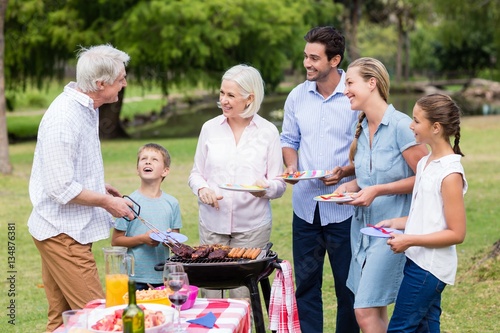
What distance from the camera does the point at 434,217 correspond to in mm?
4090

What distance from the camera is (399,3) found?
5100cm

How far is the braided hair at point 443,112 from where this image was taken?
412 cm

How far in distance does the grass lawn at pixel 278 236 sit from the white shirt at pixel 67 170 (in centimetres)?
218

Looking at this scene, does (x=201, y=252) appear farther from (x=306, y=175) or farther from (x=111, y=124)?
(x=111, y=124)

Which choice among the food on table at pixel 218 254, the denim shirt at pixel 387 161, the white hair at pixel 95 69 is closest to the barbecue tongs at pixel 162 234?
the food on table at pixel 218 254

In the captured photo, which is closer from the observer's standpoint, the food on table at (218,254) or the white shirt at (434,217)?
the white shirt at (434,217)

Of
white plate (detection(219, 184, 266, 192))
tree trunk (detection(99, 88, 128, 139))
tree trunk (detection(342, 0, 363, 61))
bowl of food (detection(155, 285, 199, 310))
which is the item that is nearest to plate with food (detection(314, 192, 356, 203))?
white plate (detection(219, 184, 266, 192))

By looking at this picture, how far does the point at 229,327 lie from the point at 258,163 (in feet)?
5.16

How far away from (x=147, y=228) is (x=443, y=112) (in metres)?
1.98

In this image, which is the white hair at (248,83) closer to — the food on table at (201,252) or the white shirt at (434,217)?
the food on table at (201,252)

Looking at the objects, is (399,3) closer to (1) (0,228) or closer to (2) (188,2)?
(2) (188,2)

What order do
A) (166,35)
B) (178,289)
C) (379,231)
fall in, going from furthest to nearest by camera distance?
(166,35), (379,231), (178,289)

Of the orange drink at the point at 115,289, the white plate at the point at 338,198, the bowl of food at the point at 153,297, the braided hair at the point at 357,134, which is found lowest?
the bowl of food at the point at 153,297

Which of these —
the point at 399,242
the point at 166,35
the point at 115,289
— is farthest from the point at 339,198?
the point at 166,35
